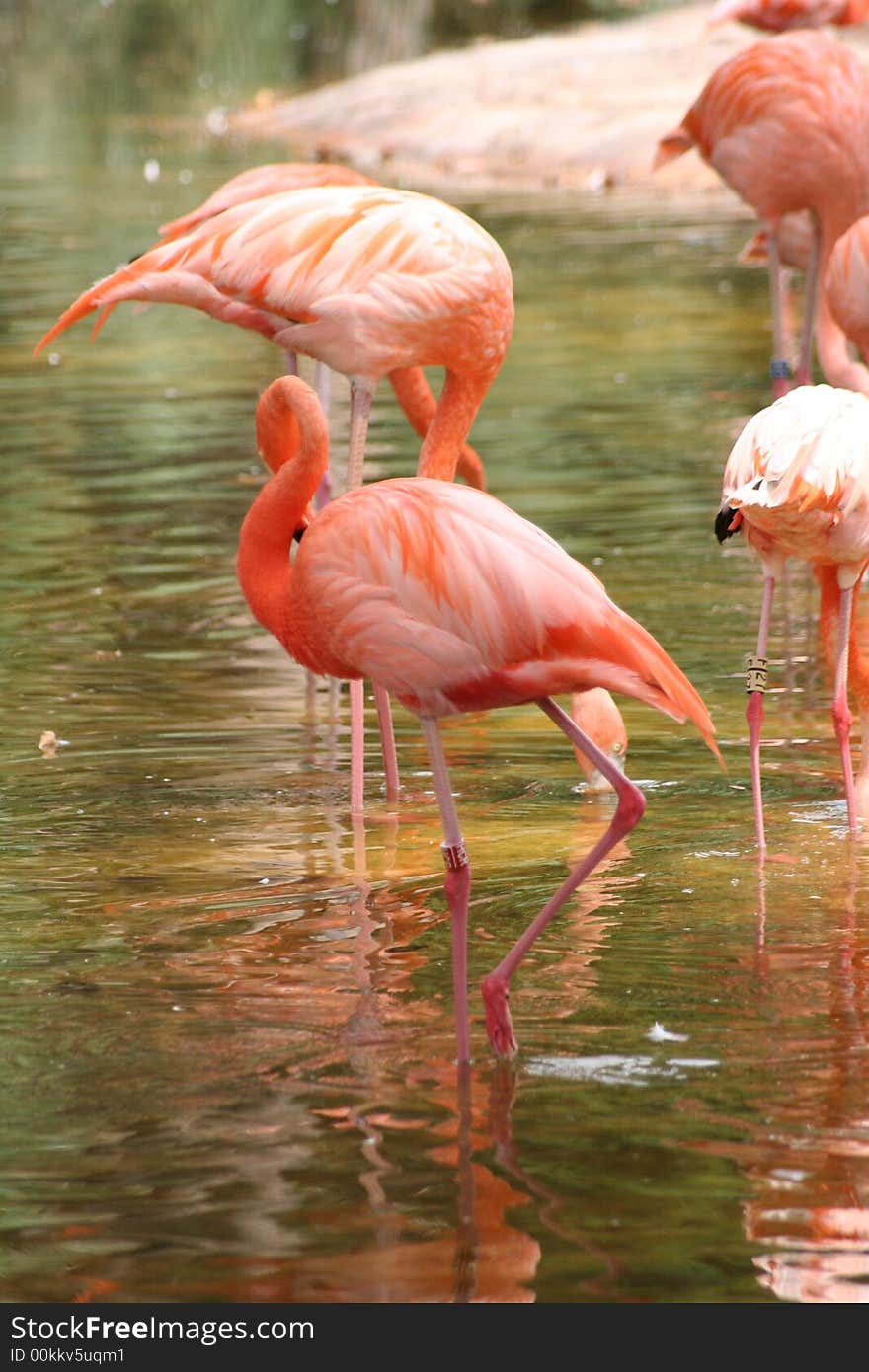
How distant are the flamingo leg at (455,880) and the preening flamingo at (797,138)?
383cm

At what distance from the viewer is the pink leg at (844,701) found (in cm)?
468

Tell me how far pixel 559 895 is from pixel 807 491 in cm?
114

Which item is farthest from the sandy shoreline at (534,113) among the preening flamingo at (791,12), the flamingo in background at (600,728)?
the flamingo in background at (600,728)

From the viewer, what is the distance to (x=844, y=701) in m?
Answer: 4.81

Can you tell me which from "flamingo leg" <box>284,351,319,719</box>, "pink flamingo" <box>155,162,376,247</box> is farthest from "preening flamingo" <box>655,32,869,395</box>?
"flamingo leg" <box>284,351,319,719</box>

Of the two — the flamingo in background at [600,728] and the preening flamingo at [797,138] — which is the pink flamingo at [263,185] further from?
the preening flamingo at [797,138]

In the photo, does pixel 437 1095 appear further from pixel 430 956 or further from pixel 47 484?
pixel 47 484

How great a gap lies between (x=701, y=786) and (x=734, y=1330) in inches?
94.5

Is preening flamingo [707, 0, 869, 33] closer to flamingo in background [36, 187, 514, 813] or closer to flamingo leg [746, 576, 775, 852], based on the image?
flamingo in background [36, 187, 514, 813]

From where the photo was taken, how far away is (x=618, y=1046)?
3525mm

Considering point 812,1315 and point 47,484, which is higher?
point 812,1315

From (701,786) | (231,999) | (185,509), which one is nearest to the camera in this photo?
(231,999)

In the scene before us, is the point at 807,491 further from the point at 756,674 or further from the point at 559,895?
the point at 559,895

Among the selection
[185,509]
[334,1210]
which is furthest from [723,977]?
[185,509]
